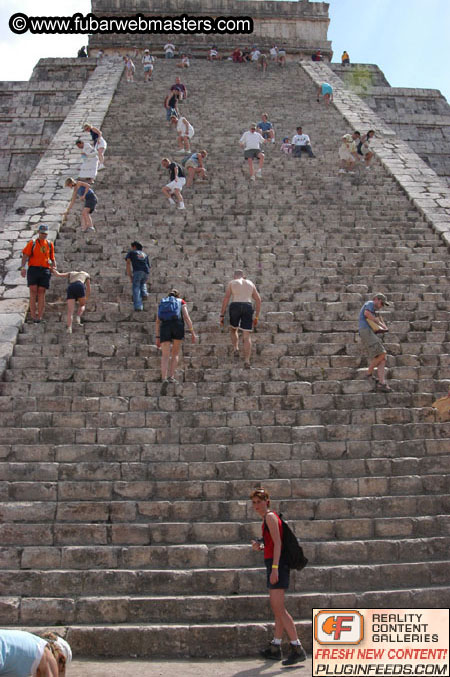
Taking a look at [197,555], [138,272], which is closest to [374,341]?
[197,555]

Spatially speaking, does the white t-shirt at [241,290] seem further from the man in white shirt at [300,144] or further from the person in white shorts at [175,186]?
the man in white shirt at [300,144]

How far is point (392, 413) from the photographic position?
25.6 feet

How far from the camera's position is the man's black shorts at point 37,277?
9.63m

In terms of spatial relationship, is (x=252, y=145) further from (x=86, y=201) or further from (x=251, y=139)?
(x=86, y=201)

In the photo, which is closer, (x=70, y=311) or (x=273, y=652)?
(x=273, y=652)

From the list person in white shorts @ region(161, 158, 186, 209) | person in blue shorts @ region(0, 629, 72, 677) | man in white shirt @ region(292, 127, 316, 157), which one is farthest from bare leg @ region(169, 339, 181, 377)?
man in white shirt @ region(292, 127, 316, 157)

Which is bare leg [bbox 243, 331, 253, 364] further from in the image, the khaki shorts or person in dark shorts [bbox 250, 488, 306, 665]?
person in dark shorts [bbox 250, 488, 306, 665]

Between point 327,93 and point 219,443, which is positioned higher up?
point 327,93

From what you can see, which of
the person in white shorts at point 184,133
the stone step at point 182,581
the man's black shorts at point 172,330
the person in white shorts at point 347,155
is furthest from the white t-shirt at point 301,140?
the stone step at point 182,581

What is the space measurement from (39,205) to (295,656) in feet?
32.7

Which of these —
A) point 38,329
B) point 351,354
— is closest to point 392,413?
point 351,354

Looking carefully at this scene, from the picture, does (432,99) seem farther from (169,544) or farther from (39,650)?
(39,650)

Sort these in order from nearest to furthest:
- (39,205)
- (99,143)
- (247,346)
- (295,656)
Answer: (295,656)
(247,346)
(39,205)
(99,143)

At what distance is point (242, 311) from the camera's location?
340 inches
